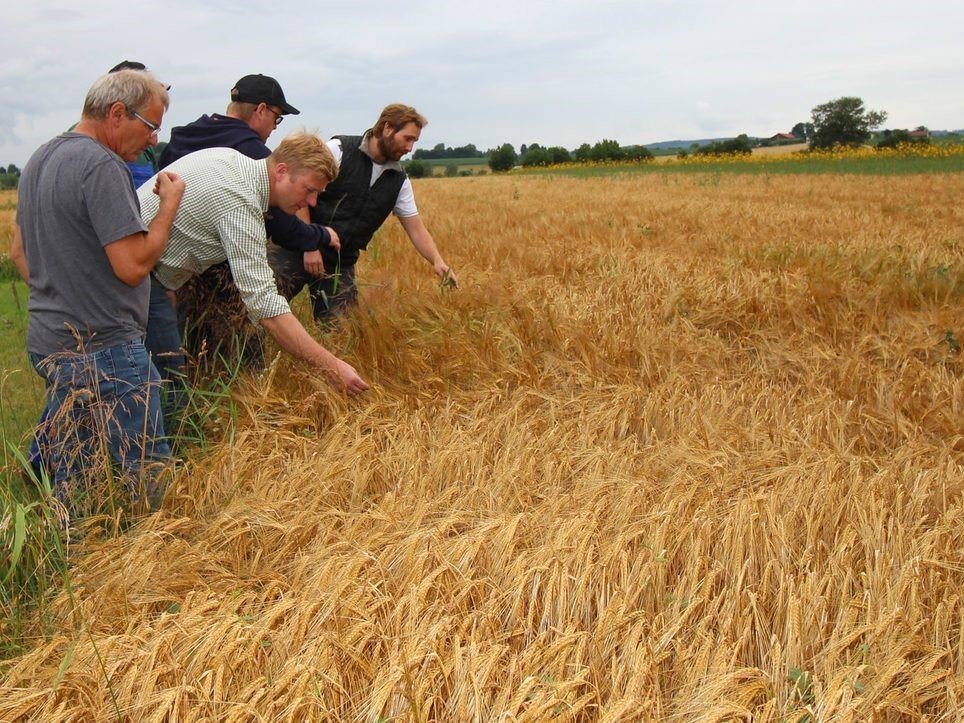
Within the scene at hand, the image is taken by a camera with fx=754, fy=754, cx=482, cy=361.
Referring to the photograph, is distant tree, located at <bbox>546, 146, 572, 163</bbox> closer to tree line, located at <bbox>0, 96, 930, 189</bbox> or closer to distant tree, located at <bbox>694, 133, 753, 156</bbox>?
tree line, located at <bbox>0, 96, 930, 189</bbox>

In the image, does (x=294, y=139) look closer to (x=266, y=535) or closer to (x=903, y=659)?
(x=266, y=535)

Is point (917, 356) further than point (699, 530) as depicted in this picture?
Yes

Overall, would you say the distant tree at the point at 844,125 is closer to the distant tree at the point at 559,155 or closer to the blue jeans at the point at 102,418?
the distant tree at the point at 559,155

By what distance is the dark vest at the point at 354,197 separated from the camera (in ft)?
13.8

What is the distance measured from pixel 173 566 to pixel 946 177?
1953cm

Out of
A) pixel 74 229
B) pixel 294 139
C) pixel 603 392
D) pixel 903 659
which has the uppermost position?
pixel 294 139

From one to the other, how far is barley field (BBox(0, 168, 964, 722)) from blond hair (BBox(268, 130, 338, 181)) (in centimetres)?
97

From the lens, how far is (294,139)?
3.01m

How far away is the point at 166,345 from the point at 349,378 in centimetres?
77

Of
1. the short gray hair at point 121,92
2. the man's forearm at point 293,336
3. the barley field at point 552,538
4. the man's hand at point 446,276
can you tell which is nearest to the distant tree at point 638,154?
the barley field at point 552,538

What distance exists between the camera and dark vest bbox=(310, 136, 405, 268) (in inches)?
165

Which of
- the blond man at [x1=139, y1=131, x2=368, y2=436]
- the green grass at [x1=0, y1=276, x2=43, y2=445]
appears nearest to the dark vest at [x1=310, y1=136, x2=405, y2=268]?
the blond man at [x1=139, y1=131, x2=368, y2=436]

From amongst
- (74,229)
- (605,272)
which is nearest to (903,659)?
(74,229)

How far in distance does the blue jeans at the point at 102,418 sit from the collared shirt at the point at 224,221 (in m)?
0.52
